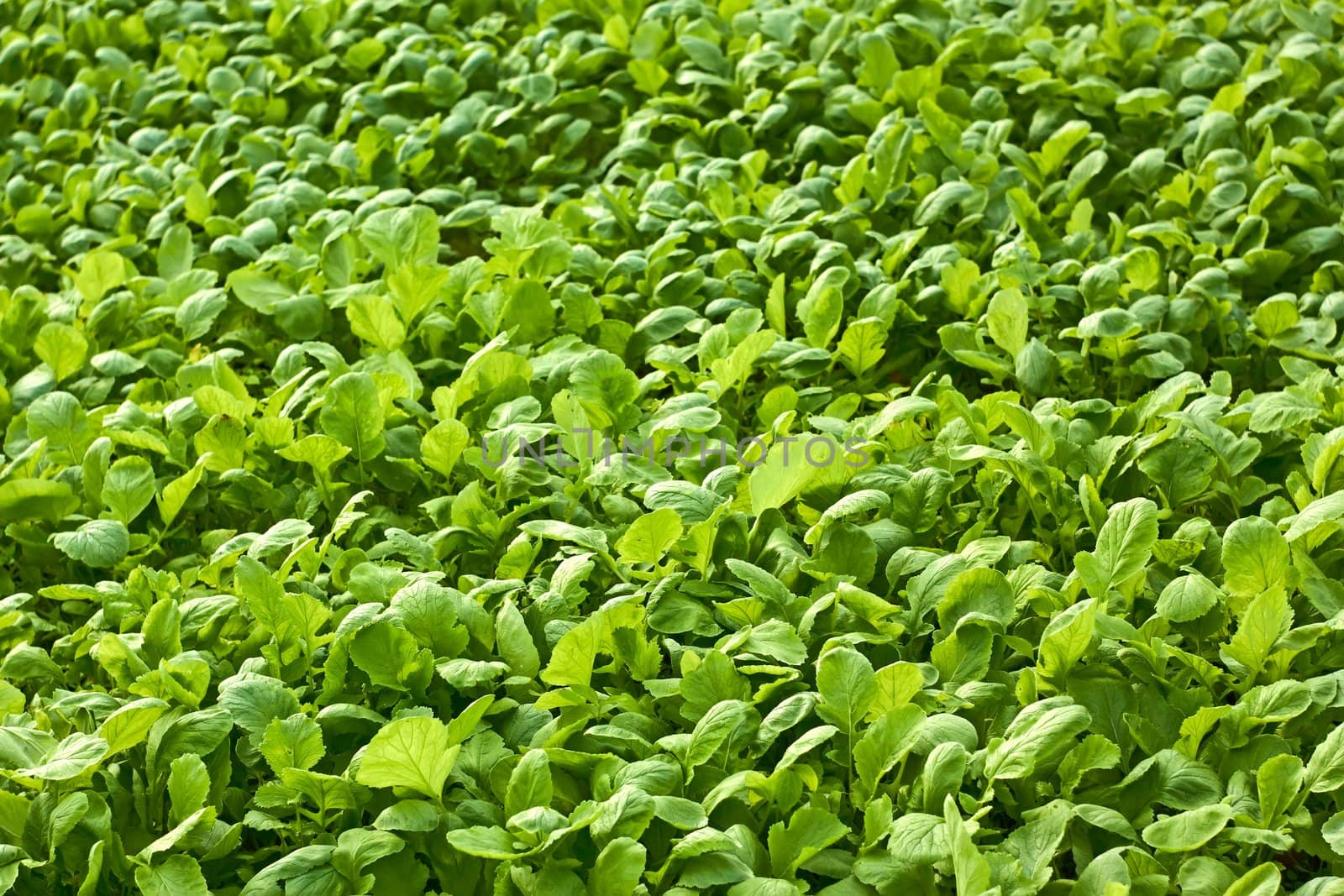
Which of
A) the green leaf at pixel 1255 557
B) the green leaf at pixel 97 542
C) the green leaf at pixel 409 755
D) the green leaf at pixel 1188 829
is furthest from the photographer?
the green leaf at pixel 97 542

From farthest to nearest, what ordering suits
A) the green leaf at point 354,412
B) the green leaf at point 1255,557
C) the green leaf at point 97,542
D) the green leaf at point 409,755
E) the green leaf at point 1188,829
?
the green leaf at point 354,412, the green leaf at point 97,542, the green leaf at point 1255,557, the green leaf at point 409,755, the green leaf at point 1188,829

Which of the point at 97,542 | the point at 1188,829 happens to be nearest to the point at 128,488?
the point at 97,542

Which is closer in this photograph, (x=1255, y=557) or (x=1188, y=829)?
(x=1188, y=829)

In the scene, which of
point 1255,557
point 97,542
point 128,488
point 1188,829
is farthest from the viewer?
point 128,488

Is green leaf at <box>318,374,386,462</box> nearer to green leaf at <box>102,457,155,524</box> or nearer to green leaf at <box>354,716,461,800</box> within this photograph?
green leaf at <box>102,457,155,524</box>

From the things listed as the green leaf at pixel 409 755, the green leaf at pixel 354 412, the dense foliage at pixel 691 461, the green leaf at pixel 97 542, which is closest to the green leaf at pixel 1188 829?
the dense foliage at pixel 691 461

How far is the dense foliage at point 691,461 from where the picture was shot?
1.86m

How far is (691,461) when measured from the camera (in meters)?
2.52

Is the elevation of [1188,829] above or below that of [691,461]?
below

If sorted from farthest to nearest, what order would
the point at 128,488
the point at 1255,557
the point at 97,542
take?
1. the point at 128,488
2. the point at 97,542
3. the point at 1255,557

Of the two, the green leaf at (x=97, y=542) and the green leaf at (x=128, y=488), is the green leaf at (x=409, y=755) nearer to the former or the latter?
the green leaf at (x=97, y=542)

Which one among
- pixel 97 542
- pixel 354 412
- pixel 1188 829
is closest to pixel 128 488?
pixel 97 542

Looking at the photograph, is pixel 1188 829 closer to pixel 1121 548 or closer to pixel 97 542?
pixel 1121 548

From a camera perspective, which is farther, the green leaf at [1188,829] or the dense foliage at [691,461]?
the dense foliage at [691,461]
